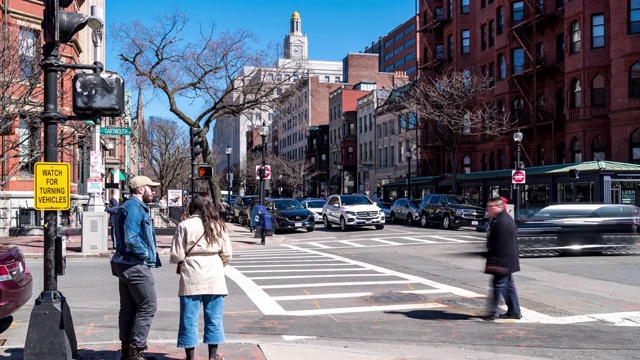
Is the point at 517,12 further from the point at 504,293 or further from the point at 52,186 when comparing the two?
the point at 52,186

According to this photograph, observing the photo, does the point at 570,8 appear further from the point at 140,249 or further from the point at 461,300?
the point at 140,249

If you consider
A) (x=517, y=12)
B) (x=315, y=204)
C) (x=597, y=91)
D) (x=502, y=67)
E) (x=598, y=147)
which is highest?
(x=517, y=12)

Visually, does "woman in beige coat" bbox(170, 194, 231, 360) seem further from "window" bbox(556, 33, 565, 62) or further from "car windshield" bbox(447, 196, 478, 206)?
"window" bbox(556, 33, 565, 62)

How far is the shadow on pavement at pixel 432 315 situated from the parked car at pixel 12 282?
515cm

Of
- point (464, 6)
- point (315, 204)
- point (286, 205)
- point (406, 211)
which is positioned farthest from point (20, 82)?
point (464, 6)

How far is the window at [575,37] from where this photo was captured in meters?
36.6

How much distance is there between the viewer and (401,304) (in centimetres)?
993

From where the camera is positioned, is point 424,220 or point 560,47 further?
point 560,47

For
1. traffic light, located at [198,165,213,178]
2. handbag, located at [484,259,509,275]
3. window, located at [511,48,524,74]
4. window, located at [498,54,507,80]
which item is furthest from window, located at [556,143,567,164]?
handbag, located at [484,259,509,275]

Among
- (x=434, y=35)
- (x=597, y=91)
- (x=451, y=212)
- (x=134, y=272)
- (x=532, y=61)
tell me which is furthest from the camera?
(x=434, y=35)

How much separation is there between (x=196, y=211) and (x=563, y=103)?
1471 inches

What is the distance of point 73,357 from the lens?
6098mm

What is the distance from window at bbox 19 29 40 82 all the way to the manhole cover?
1465 centimetres

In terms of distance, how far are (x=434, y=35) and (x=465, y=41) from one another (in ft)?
15.0
